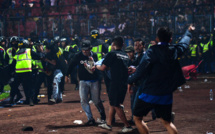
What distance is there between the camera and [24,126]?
28.4 feet

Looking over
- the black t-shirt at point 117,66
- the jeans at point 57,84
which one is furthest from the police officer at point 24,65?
the black t-shirt at point 117,66

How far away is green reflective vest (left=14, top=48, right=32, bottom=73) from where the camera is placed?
1206cm

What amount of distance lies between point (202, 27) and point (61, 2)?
11.1 m

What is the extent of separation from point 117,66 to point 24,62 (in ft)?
16.3

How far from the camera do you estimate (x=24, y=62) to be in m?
12.1

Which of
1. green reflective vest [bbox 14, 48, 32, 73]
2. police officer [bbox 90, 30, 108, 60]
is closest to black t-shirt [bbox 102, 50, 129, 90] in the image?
green reflective vest [bbox 14, 48, 32, 73]

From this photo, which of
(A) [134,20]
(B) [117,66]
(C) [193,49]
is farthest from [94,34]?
(C) [193,49]

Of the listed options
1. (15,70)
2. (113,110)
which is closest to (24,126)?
(113,110)

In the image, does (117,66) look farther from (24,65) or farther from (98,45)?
(98,45)

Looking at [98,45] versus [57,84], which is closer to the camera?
[57,84]

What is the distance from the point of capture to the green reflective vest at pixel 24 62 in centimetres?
1206

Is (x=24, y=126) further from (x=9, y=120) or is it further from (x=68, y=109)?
(x=68, y=109)

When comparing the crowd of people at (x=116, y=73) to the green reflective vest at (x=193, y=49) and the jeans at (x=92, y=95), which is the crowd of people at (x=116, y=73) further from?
the green reflective vest at (x=193, y=49)

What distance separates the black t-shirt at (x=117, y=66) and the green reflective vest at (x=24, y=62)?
15.7 feet
